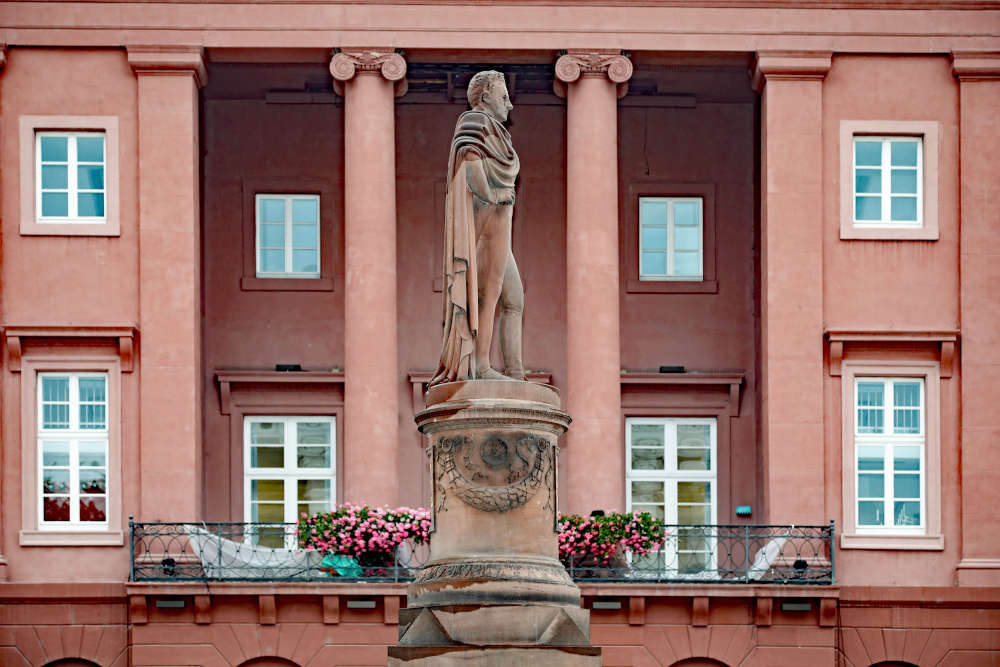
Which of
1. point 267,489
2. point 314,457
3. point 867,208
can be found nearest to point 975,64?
point 867,208

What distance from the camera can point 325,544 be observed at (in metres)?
31.6

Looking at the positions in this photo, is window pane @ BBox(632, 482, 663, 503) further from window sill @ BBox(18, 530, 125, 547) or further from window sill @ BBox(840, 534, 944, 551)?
window sill @ BBox(18, 530, 125, 547)

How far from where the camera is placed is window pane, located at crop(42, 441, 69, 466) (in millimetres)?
33531

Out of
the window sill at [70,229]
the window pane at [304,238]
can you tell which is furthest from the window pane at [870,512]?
the window sill at [70,229]

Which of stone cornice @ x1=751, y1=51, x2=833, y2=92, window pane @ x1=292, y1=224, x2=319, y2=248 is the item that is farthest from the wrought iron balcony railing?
stone cornice @ x1=751, y1=51, x2=833, y2=92

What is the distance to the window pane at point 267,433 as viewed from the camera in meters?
36.2

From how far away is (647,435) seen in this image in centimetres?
3653

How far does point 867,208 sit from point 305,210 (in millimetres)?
8854

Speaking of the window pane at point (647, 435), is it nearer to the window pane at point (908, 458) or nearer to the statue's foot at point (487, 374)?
the window pane at point (908, 458)

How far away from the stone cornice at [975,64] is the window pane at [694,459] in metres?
6.98

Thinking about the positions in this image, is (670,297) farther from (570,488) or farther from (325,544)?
(325,544)

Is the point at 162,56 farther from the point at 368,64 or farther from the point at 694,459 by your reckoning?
the point at 694,459

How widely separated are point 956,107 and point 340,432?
410 inches

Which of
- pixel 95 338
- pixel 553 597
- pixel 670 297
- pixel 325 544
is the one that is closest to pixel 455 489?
pixel 553 597
